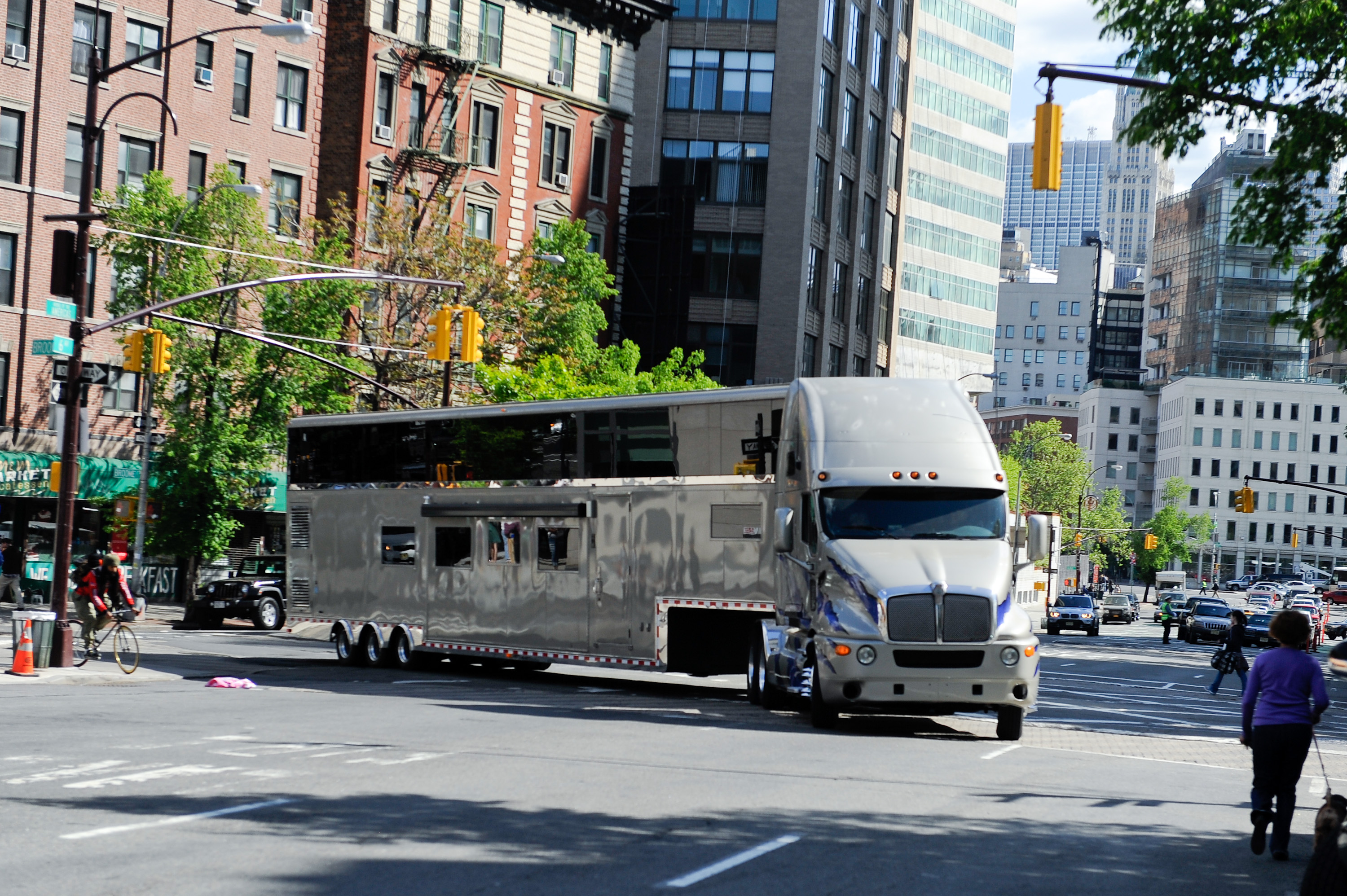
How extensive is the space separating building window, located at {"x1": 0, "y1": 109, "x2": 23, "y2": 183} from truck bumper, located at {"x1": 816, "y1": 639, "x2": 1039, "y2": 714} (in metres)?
34.5

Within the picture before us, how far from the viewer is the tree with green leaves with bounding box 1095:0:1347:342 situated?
15164 millimetres

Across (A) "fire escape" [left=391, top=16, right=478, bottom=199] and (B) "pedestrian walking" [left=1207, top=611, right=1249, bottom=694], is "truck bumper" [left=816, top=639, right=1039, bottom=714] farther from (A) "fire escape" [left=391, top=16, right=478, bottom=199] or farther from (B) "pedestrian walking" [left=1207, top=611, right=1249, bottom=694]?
(A) "fire escape" [left=391, top=16, right=478, bottom=199]

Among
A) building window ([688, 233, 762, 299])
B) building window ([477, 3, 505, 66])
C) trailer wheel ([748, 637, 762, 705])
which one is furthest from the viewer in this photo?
building window ([688, 233, 762, 299])

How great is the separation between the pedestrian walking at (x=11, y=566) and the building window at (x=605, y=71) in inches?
1067

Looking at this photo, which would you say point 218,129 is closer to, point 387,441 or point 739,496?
point 387,441

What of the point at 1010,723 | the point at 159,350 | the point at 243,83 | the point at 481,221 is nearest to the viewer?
the point at 1010,723

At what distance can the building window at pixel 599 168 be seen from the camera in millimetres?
61719

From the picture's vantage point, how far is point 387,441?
1135 inches

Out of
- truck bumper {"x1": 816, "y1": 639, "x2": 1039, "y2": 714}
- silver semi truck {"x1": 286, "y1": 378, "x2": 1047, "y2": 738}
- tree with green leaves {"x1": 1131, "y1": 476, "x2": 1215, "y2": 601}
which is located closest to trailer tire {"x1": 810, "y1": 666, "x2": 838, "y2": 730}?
silver semi truck {"x1": 286, "y1": 378, "x2": 1047, "y2": 738}

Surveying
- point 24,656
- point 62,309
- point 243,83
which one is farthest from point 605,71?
point 24,656

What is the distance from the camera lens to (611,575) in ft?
82.3

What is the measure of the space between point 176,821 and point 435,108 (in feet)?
154

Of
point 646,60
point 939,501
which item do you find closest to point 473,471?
point 939,501

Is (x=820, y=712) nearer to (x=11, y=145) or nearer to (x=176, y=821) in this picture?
(x=176, y=821)
